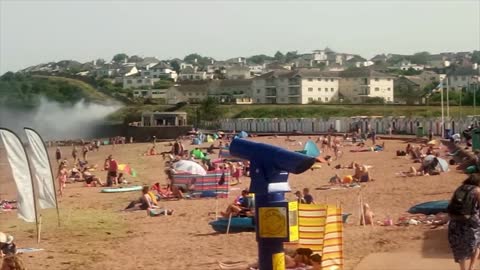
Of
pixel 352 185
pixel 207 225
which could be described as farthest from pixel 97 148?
pixel 207 225

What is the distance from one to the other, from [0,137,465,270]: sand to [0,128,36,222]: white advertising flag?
85 centimetres

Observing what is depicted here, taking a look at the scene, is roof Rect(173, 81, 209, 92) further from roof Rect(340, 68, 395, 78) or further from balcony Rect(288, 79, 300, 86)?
roof Rect(340, 68, 395, 78)

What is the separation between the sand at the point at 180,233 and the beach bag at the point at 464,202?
2.28 m

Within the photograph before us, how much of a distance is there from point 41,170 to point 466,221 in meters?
8.43

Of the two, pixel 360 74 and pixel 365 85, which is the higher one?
pixel 360 74

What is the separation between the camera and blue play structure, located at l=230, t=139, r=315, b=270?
642cm

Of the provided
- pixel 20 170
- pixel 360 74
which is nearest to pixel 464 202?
pixel 20 170

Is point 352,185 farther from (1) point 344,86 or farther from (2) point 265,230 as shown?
(1) point 344,86

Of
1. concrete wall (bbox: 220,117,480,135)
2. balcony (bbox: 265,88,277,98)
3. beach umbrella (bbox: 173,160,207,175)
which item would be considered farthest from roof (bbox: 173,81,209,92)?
beach umbrella (bbox: 173,160,207,175)

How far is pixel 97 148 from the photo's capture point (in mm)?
61875

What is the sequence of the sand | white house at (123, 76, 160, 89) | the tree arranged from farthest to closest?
1. white house at (123, 76, 160, 89)
2. the tree
3. the sand

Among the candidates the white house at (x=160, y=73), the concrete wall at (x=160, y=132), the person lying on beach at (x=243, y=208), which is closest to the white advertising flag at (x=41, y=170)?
the person lying on beach at (x=243, y=208)

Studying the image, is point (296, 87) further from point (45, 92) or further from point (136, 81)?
point (136, 81)

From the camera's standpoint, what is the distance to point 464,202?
25.7ft
